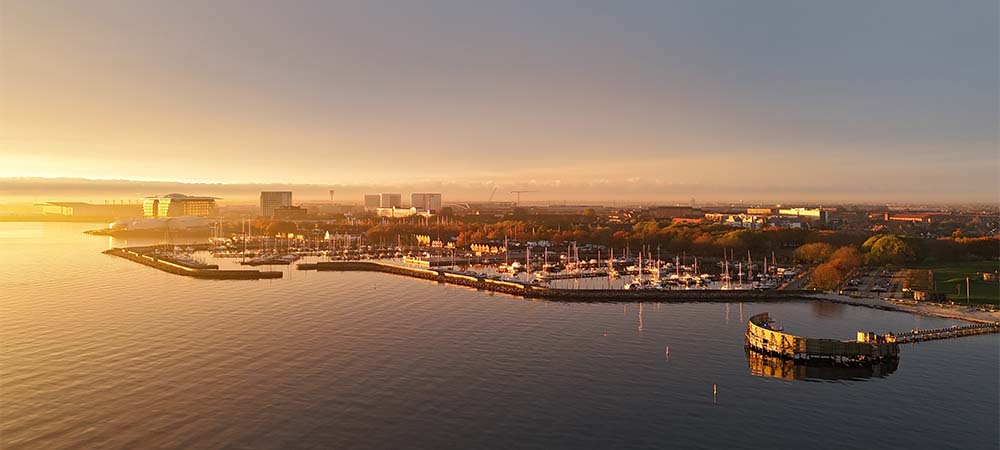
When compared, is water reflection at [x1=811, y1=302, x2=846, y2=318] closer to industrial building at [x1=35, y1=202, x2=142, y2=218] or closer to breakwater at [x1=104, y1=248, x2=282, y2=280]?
breakwater at [x1=104, y1=248, x2=282, y2=280]

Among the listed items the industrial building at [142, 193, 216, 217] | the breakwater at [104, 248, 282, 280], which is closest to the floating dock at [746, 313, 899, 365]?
the breakwater at [104, 248, 282, 280]

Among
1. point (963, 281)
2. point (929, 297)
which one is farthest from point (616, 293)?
point (963, 281)

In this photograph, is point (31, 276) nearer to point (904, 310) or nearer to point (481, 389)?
point (481, 389)

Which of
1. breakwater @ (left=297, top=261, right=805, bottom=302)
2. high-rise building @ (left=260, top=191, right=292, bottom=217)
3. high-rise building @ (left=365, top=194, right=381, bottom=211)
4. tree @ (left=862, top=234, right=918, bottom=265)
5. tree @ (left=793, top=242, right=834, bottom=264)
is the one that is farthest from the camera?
high-rise building @ (left=365, top=194, right=381, bottom=211)

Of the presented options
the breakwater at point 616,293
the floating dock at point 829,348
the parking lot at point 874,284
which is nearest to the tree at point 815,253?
the parking lot at point 874,284

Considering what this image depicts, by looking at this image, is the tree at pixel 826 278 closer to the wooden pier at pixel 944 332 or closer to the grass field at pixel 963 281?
the grass field at pixel 963 281

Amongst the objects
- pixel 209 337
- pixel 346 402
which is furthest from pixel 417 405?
pixel 209 337

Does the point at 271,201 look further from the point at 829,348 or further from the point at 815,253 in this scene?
the point at 829,348
